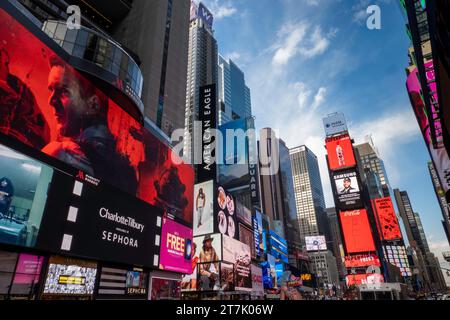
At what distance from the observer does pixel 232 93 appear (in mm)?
167750

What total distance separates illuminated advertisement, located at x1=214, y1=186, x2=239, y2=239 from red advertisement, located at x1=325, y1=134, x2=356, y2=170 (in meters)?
38.5

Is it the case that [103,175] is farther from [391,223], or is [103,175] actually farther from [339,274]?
[339,274]

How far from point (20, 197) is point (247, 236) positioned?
1494 inches

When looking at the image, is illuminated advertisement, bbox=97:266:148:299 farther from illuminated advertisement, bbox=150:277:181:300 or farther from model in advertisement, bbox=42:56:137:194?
model in advertisement, bbox=42:56:137:194

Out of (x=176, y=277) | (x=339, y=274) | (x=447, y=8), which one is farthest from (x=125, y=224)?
(x=339, y=274)

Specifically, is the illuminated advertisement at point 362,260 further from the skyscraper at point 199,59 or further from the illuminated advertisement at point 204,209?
the skyscraper at point 199,59

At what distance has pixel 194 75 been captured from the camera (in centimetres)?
13538

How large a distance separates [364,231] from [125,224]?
57574 mm

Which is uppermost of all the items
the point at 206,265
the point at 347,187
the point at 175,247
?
the point at 347,187

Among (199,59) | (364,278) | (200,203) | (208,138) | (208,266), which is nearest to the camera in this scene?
(208,266)

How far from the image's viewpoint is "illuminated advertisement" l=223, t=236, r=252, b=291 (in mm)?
36844

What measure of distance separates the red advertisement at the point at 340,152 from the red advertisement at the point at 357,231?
1223cm

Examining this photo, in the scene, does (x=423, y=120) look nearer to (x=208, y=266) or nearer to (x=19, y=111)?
(x=208, y=266)

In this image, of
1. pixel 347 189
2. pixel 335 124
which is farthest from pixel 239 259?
pixel 335 124
